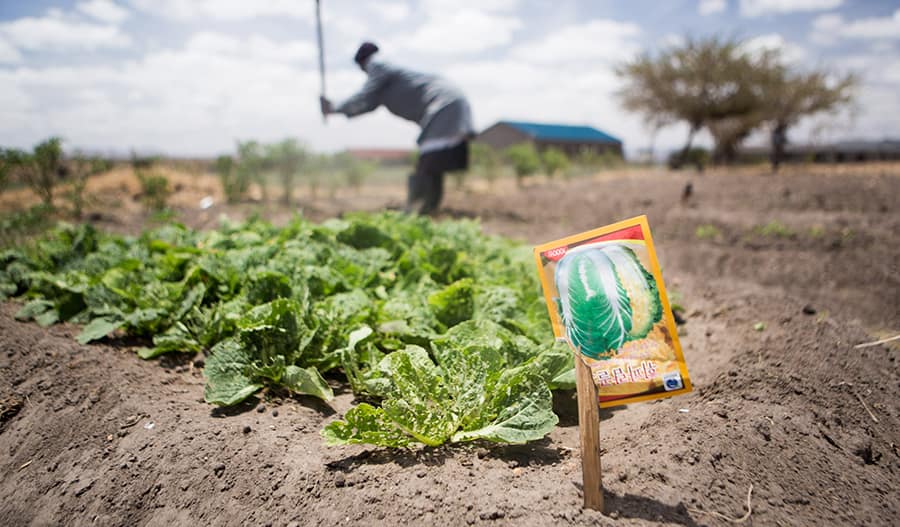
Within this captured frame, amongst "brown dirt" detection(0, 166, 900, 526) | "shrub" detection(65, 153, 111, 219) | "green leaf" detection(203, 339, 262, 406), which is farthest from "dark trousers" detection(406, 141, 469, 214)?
"green leaf" detection(203, 339, 262, 406)

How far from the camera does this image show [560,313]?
Answer: 1.74 meters

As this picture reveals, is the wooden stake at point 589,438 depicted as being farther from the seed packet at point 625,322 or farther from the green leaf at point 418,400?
the green leaf at point 418,400

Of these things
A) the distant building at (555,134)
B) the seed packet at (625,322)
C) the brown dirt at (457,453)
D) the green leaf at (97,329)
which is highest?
the distant building at (555,134)

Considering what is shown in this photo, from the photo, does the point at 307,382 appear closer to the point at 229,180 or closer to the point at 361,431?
the point at 361,431

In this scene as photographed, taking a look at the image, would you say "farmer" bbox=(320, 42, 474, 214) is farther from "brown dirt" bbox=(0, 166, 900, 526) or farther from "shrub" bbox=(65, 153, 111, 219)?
"brown dirt" bbox=(0, 166, 900, 526)

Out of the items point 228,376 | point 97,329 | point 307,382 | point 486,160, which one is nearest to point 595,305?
point 307,382

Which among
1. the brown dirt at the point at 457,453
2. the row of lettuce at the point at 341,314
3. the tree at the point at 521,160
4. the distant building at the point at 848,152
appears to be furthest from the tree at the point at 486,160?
the brown dirt at the point at 457,453

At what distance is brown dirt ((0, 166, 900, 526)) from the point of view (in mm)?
1569

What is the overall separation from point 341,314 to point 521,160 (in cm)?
1301

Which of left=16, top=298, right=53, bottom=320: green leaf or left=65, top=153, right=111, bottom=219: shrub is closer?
left=16, top=298, right=53, bottom=320: green leaf

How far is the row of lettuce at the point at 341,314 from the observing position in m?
1.99

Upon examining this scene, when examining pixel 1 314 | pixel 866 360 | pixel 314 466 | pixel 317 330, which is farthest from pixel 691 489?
pixel 1 314

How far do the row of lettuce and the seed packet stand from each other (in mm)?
389

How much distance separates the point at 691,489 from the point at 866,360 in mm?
1463
